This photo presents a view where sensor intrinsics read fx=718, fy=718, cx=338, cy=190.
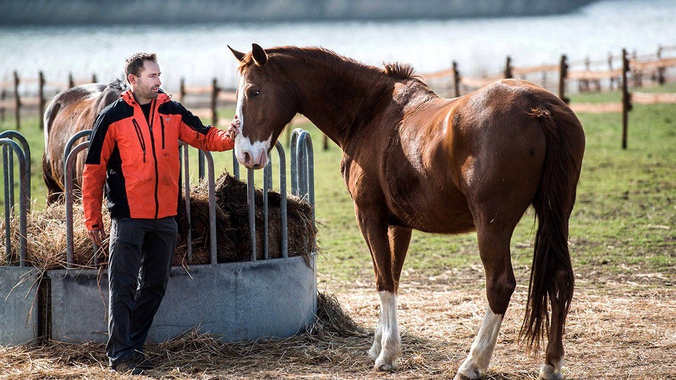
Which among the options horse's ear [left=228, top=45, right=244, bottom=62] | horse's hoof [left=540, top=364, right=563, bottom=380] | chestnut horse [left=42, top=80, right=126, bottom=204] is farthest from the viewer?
chestnut horse [left=42, top=80, right=126, bottom=204]

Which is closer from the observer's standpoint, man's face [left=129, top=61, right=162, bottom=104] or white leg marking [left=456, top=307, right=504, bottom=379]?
white leg marking [left=456, top=307, right=504, bottom=379]

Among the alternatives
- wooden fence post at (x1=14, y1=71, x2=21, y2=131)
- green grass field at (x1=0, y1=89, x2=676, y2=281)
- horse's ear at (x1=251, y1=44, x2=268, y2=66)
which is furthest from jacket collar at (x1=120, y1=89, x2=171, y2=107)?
wooden fence post at (x1=14, y1=71, x2=21, y2=131)

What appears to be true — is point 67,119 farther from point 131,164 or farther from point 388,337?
point 388,337

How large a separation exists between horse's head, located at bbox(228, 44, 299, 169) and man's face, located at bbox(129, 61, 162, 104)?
1.59 ft

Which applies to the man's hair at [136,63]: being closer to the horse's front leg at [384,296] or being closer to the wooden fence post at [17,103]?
the horse's front leg at [384,296]

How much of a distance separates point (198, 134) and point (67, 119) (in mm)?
3152

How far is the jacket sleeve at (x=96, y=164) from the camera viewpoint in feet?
13.4

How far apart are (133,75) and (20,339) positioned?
73.4 inches

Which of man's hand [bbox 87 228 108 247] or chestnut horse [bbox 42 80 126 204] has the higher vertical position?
chestnut horse [bbox 42 80 126 204]

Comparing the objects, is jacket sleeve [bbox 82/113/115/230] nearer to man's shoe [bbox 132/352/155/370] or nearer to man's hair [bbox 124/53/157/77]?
man's hair [bbox 124/53/157/77]

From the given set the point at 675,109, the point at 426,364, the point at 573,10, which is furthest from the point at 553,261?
the point at 573,10

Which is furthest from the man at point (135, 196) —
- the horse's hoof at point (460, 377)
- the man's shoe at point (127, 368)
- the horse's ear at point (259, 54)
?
the horse's hoof at point (460, 377)

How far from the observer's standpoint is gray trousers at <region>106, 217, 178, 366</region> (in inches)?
Result: 163

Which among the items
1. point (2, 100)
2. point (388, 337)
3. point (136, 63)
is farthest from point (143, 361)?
point (2, 100)
